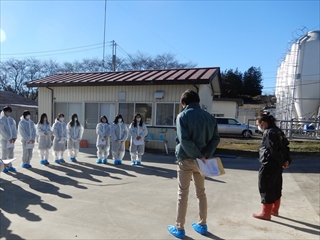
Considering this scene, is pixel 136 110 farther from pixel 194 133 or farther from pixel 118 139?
pixel 194 133

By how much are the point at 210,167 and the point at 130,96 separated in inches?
351

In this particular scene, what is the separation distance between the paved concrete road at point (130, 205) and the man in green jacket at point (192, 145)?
40 cm

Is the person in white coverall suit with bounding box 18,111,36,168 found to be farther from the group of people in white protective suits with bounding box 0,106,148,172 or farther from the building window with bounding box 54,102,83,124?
the building window with bounding box 54,102,83,124

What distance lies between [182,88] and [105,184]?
613 cm

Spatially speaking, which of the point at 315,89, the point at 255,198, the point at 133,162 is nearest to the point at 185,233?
the point at 255,198

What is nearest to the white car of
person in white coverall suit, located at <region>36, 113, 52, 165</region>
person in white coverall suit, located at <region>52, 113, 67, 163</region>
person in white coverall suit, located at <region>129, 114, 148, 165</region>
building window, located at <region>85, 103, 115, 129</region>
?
building window, located at <region>85, 103, 115, 129</region>

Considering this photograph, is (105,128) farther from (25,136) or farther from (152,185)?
(152,185)

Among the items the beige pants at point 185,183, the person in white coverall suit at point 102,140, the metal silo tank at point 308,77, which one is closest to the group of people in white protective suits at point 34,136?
the person in white coverall suit at point 102,140

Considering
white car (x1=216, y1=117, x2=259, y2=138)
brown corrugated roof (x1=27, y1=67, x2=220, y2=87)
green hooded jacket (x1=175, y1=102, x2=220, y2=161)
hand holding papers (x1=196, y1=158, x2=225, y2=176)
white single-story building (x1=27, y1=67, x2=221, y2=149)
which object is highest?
brown corrugated roof (x1=27, y1=67, x2=220, y2=87)

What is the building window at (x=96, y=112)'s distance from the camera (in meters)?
Result: 12.1

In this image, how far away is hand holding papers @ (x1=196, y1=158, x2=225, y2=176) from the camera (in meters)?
3.05

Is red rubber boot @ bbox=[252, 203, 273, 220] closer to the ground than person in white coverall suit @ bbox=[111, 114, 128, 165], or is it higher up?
closer to the ground

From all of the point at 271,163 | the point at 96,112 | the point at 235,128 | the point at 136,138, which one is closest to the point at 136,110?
the point at 96,112

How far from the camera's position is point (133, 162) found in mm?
8289
